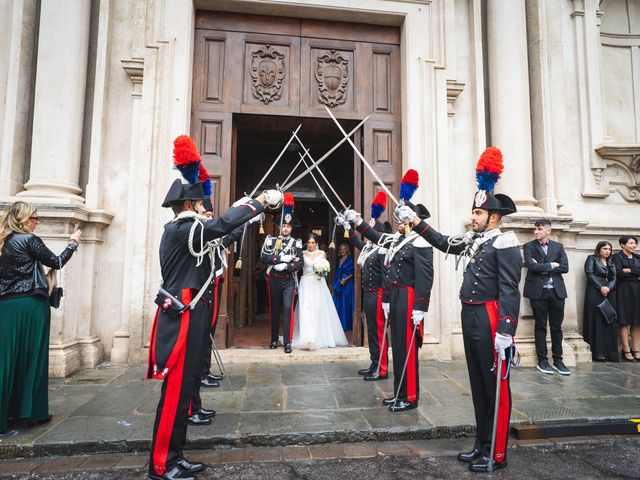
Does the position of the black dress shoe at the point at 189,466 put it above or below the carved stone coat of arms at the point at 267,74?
below

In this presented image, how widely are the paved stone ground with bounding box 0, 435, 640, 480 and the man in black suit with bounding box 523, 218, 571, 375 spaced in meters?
2.46

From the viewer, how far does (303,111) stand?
24.2ft

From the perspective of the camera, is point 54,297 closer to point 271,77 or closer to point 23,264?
point 23,264

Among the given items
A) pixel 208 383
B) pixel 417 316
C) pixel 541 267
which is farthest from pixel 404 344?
pixel 541 267

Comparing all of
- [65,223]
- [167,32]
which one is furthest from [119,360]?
[167,32]

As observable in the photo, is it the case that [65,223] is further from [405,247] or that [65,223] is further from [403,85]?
[403,85]

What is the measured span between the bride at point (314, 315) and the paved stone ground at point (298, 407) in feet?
3.35

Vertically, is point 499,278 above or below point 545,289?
above

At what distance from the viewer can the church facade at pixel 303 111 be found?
627cm

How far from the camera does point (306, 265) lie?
790 centimetres

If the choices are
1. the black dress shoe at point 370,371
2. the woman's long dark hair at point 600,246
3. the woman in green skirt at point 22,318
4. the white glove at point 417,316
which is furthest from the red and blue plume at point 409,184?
the woman's long dark hair at point 600,246

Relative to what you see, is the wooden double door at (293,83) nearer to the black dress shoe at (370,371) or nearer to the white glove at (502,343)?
the black dress shoe at (370,371)

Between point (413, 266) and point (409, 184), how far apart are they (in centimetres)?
100

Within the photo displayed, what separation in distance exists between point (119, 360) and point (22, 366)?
2.45 meters
